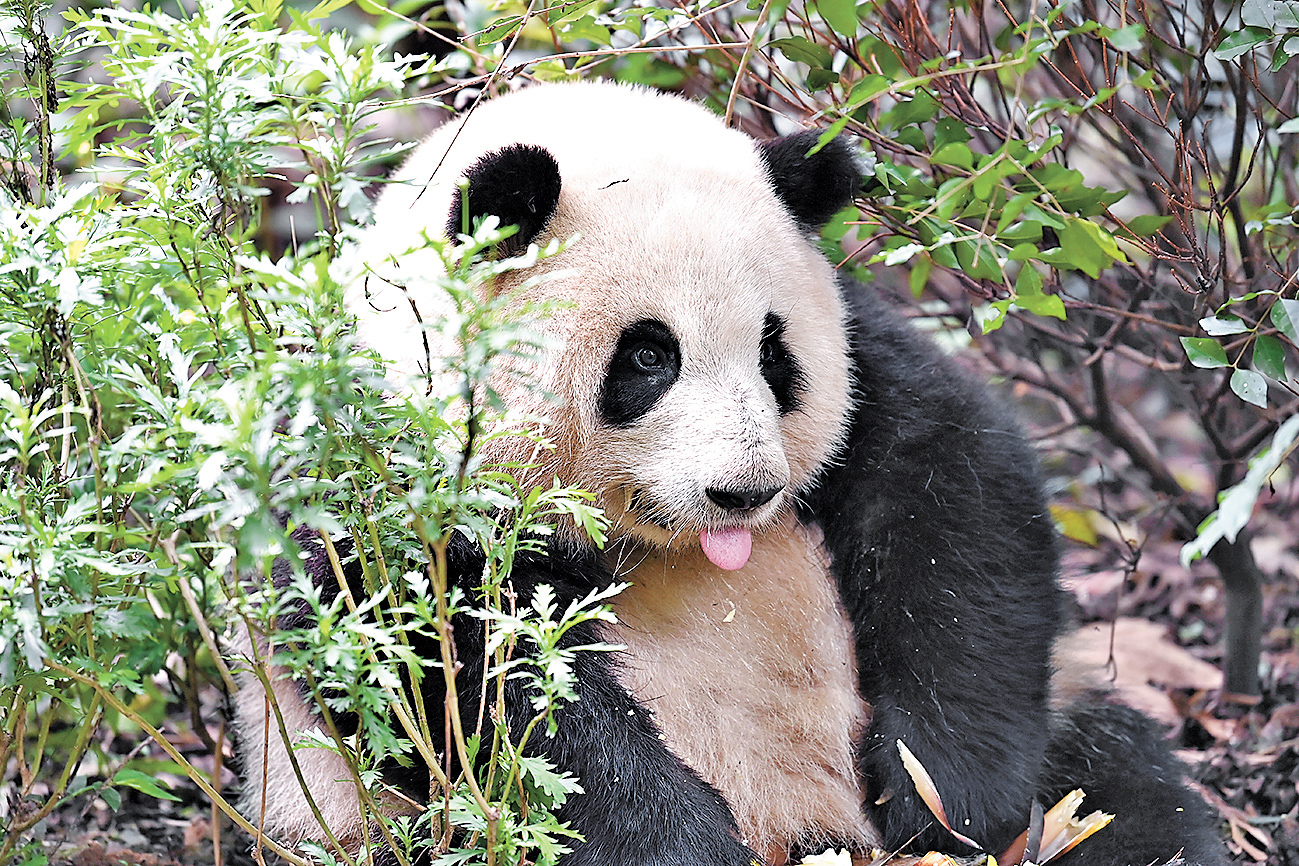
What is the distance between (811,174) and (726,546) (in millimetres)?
955

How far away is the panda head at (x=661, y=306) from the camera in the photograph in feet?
8.61

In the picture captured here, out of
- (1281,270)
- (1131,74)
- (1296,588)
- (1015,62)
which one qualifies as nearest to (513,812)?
(1015,62)

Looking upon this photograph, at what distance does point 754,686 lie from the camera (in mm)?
3096

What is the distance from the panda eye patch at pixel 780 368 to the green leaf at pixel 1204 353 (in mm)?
871

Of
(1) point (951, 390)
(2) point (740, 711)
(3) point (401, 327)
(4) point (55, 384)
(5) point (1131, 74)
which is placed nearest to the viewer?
(4) point (55, 384)

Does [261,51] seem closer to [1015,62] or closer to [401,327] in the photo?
[401,327]

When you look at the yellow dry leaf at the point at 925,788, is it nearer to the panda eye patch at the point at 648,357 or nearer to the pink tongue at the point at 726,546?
the pink tongue at the point at 726,546

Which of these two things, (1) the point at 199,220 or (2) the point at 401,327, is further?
(2) the point at 401,327

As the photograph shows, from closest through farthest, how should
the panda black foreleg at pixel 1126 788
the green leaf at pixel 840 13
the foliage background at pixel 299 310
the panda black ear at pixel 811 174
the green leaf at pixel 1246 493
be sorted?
the green leaf at pixel 1246 493
the foliage background at pixel 299 310
the green leaf at pixel 840 13
the panda black ear at pixel 811 174
the panda black foreleg at pixel 1126 788

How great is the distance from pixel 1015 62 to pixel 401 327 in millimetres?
1409

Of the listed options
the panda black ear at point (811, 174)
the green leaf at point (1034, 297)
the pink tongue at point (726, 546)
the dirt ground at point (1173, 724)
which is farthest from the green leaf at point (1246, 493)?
the dirt ground at point (1173, 724)

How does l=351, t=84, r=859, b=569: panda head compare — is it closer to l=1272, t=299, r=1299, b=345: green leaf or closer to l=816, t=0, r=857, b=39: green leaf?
l=816, t=0, r=857, b=39: green leaf

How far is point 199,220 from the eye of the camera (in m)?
2.26

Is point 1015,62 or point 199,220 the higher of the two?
point 1015,62
